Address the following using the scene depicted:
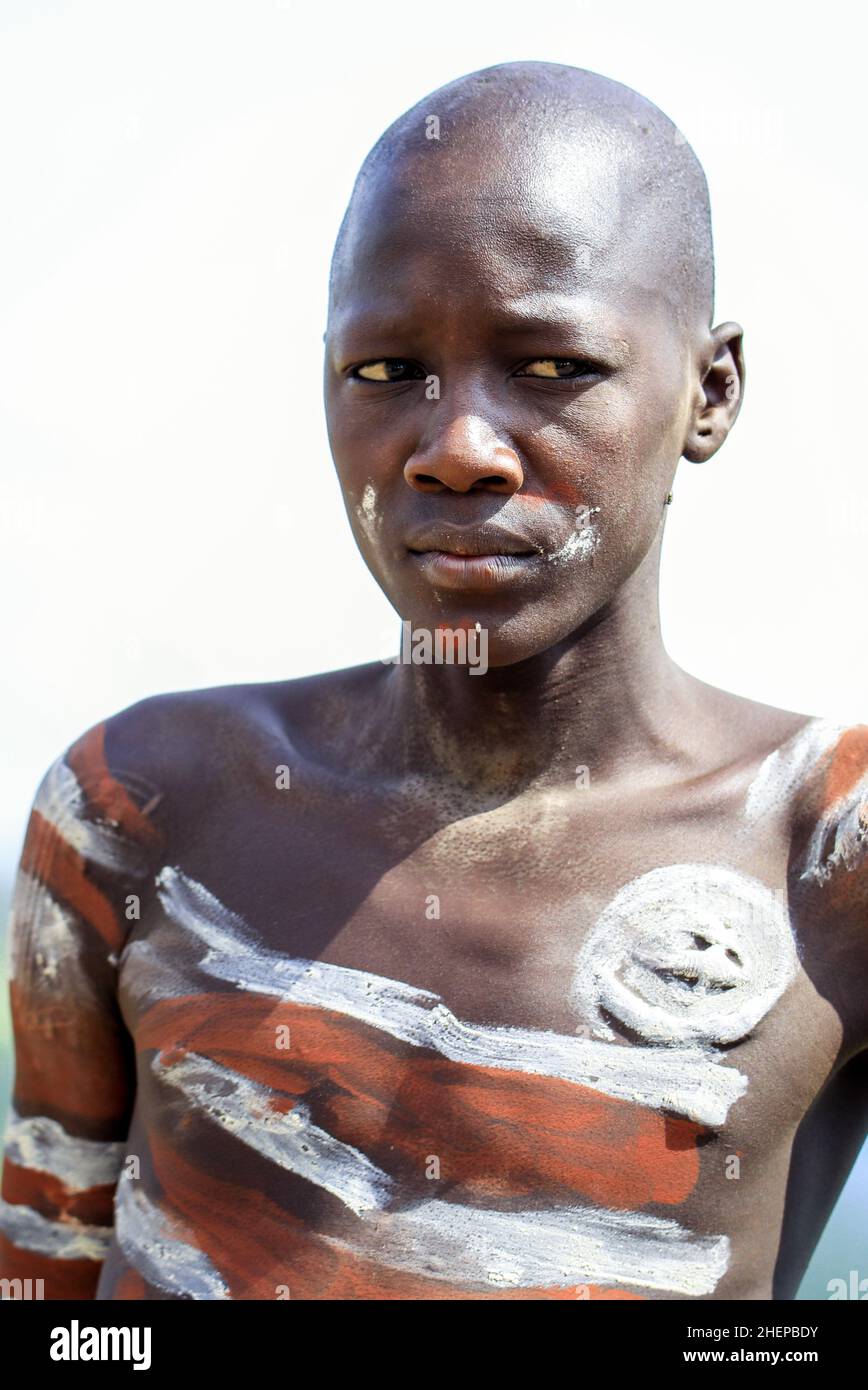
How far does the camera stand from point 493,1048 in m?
2.46

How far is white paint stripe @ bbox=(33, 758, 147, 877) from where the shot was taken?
2.84m

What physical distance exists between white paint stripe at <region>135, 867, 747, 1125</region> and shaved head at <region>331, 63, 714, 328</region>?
1.06 meters

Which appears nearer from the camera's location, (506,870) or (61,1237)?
(506,870)

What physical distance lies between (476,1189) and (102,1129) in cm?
83

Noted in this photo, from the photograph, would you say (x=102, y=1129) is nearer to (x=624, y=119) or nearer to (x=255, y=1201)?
(x=255, y=1201)

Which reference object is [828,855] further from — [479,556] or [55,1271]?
[55,1271]

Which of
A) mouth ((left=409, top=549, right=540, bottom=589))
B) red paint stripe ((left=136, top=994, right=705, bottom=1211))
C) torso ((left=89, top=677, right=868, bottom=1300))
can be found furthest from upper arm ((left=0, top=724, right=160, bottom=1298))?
mouth ((left=409, top=549, right=540, bottom=589))

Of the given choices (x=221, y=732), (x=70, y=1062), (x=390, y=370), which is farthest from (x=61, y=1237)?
(x=390, y=370)

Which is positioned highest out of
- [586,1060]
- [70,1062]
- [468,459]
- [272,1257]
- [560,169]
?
[560,169]

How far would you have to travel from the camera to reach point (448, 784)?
8.96 feet

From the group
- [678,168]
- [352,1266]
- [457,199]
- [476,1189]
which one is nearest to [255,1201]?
[352,1266]

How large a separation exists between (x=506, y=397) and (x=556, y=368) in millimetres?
88

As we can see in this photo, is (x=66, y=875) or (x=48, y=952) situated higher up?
(x=66, y=875)

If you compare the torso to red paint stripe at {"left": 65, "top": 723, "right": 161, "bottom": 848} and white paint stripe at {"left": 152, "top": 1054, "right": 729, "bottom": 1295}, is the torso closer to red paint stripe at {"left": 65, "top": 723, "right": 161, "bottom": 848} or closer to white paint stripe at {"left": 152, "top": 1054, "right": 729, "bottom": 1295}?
white paint stripe at {"left": 152, "top": 1054, "right": 729, "bottom": 1295}
